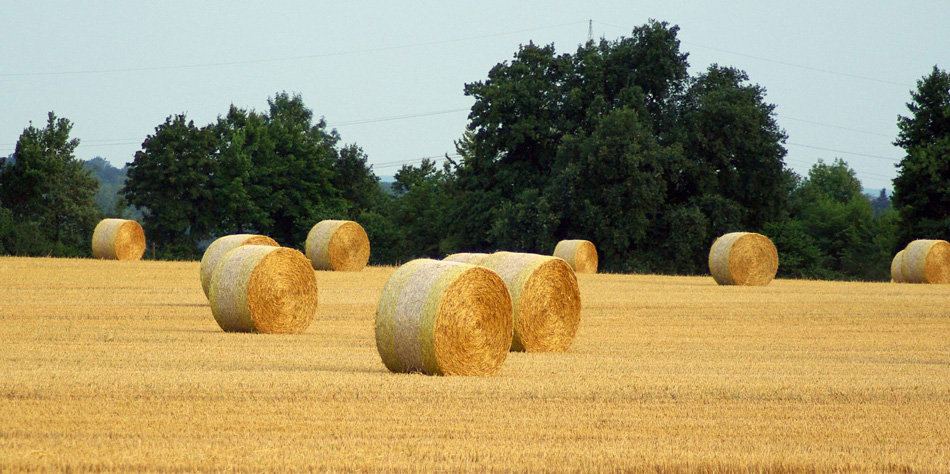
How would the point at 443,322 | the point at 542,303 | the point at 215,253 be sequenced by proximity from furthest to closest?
the point at 215,253 < the point at 542,303 < the point at 443,322

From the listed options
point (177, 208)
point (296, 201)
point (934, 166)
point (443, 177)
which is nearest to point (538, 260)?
point (934, 166)

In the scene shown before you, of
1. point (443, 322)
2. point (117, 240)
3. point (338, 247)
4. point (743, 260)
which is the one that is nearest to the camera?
point (443, 322)

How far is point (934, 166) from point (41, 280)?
31.5 metres

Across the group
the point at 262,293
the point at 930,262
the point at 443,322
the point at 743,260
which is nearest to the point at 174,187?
the point at 743,260

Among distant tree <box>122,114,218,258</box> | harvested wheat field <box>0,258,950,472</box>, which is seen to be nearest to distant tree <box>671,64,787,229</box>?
distant tree <box>122,114,218,258</box>

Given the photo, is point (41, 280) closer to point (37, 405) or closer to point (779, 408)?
point (37, 405)

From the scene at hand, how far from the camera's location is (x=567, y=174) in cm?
4294

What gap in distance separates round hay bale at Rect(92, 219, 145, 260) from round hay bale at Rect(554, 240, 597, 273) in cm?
1336

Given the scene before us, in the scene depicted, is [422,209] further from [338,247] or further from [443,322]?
[443,322]

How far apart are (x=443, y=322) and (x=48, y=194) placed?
163ft

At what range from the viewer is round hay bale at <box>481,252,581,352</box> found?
46.6ft

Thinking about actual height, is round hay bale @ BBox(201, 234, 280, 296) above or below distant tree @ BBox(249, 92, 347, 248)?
below

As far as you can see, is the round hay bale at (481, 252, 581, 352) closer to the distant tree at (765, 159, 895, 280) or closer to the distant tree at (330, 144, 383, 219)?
the distant tree at (765, 159, 895, 280)

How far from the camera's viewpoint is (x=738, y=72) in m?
47.5
